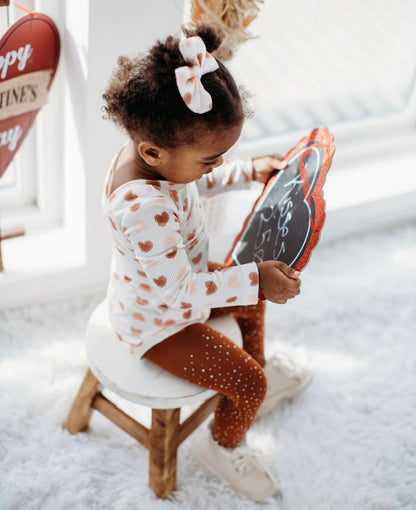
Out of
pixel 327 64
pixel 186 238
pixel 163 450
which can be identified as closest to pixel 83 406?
pixel 163 450

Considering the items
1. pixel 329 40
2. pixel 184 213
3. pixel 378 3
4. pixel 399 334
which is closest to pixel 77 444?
pixel 184 213

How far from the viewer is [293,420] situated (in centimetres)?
133

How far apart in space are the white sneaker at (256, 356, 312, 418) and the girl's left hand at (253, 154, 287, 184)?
47cm

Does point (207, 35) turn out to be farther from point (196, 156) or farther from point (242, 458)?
point (242, 458)

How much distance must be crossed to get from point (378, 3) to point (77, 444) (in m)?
1.34

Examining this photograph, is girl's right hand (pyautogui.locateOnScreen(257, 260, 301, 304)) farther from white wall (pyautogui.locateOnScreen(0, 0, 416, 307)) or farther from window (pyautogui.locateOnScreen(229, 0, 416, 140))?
window (pyautogui.locateOnScreen(229, 0, 416, 140))

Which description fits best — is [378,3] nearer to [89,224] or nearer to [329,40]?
[329,40]

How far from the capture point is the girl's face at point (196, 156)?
831 mm

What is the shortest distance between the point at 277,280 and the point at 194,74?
313 mm

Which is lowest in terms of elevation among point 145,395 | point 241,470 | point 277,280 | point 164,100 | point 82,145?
point 241,470

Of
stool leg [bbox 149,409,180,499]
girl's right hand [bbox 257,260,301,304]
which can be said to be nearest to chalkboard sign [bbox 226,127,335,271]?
girl's right hand [bbox 257,260,301,304]

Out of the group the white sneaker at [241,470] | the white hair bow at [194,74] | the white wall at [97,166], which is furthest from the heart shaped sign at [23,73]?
the white sneaker at [241,470]

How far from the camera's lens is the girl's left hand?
1.06 m

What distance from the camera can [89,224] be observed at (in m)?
1.37
